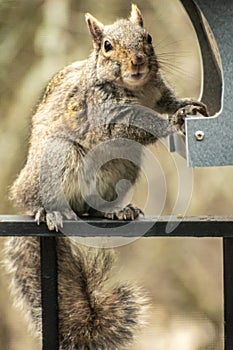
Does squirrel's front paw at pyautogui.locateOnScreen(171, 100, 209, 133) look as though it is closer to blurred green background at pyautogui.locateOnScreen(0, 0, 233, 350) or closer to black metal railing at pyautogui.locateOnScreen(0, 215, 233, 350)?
black metal railing at pyautogui.locateOnScreen(0, 215, 233, 350)

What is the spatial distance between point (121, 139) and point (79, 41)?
0.58 metres

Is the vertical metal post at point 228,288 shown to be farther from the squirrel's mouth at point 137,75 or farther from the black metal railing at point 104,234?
the squirrel's mouth at point 137,75

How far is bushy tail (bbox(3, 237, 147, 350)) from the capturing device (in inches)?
56.8

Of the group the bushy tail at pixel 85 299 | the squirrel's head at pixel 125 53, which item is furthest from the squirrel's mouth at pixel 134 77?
the bushy tail at pixel 85 299

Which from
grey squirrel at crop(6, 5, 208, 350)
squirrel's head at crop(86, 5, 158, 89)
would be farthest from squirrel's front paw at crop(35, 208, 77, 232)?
squirrel's head at crop(86, 5, 158, 89)

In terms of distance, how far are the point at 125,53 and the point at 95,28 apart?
0.09m

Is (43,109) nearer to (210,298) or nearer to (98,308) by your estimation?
(98,308)

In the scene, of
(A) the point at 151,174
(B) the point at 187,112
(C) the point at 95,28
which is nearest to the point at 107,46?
(C) the point at 95,28

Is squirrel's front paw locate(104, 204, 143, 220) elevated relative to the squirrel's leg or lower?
lower

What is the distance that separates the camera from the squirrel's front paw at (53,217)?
132 centimetres

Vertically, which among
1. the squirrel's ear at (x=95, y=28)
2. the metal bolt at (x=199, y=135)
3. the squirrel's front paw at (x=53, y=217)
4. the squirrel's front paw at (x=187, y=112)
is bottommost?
the squirrel's front paw at (x=53, y=217)

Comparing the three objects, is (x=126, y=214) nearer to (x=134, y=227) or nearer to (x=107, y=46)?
(x=134, y=227)

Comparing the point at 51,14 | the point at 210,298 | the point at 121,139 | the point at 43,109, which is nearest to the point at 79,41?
the point at 51,14

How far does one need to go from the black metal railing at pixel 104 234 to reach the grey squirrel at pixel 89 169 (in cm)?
4
